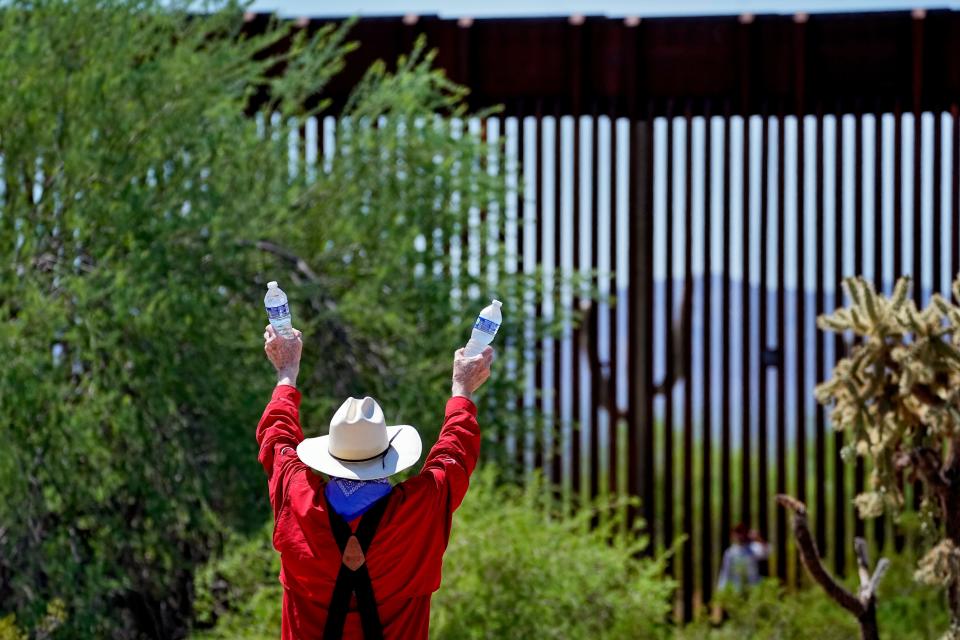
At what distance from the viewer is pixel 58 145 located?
7.39 m

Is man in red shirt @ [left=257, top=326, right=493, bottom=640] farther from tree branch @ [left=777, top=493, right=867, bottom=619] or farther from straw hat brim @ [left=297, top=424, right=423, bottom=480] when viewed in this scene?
tree branch @ [left=777, top=493, right=867, bottom=619]

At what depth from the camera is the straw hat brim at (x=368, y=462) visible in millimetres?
3318

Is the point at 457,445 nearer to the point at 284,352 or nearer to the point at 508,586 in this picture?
the point at 284,352

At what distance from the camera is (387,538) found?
3.31m

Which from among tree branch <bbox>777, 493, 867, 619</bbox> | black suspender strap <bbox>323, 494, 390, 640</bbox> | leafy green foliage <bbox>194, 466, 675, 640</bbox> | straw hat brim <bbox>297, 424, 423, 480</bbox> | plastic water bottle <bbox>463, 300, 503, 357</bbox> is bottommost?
leafy green foliage <bbox>194, 466, 675, 640</bbox>

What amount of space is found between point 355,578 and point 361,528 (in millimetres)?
120

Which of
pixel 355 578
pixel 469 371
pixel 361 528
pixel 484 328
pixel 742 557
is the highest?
pixel 484 328

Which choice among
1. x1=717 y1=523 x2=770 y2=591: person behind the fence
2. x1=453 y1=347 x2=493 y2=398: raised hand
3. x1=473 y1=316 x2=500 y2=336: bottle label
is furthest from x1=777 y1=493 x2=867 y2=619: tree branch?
x1=717 y1=523 x2=770 y2=591: person behind the fence

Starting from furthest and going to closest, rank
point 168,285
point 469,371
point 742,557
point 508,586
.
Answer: point 742,557, point 168,285, point 508,586, point 469,371

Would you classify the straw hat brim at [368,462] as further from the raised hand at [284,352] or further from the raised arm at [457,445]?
the raised hand at [284,352]

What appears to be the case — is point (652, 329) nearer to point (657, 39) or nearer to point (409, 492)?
point (657, 39)

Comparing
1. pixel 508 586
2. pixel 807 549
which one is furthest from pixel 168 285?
pixel 807 549

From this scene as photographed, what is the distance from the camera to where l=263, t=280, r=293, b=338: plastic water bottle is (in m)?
3.46

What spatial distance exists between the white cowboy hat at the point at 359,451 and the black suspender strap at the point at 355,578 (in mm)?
80
